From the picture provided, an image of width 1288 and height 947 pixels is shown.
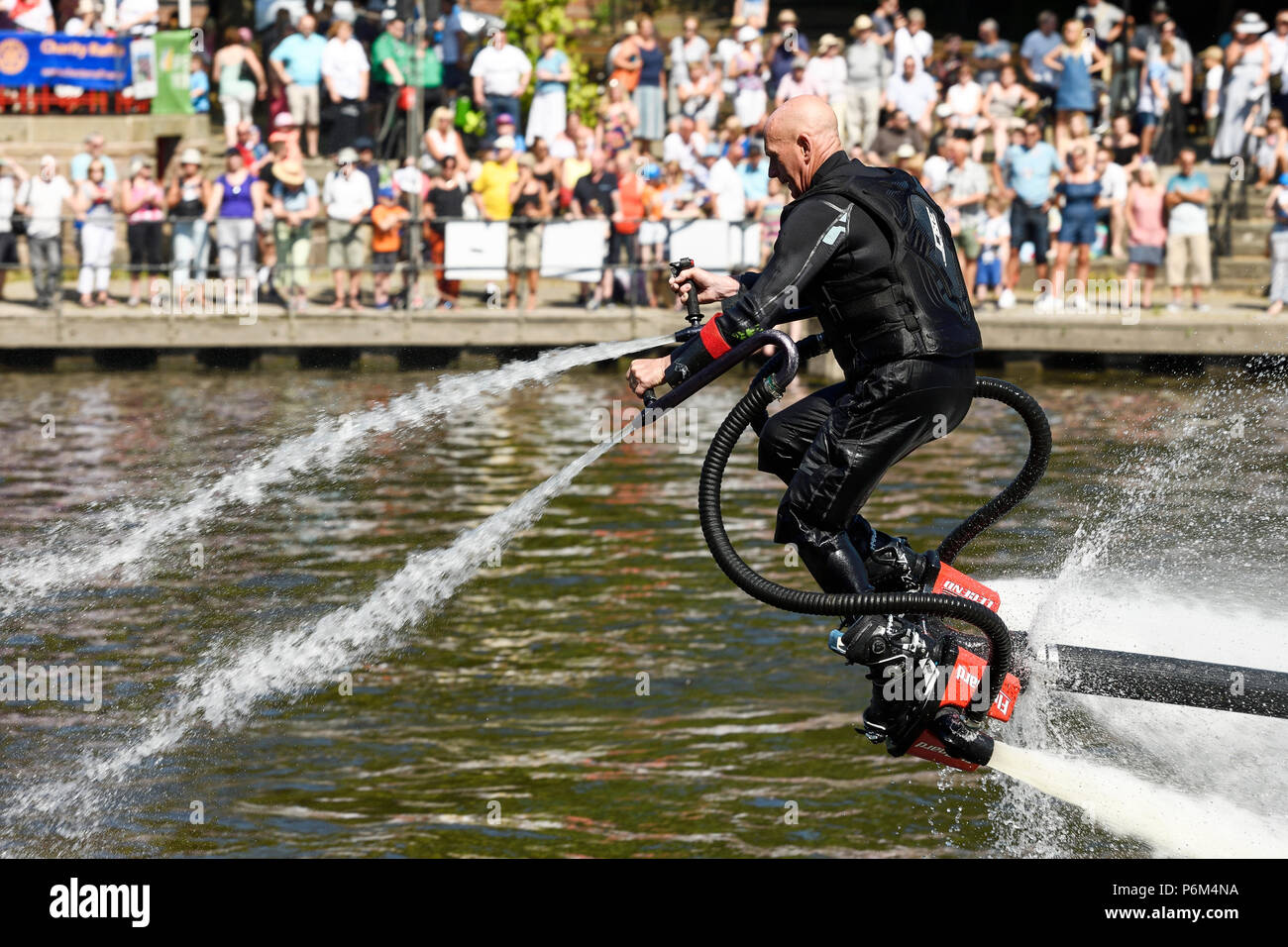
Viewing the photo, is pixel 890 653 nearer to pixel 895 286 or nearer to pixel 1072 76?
pixel 895 286

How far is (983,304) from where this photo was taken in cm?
2347

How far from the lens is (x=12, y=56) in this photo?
87.9 ft

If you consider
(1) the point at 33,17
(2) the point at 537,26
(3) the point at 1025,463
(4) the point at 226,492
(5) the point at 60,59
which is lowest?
(4) the point at 226,492

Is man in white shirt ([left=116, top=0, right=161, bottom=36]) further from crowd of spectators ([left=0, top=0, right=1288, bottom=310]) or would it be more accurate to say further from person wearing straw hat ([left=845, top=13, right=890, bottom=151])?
person wearing straw hat ([left=845, top=13, right=890, bottom=151])

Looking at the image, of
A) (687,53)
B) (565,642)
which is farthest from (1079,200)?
(565,642)

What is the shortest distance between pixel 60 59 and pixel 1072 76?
1500 cm

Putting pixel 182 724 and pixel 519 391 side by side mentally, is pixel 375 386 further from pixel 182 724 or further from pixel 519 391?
pixel 182 724

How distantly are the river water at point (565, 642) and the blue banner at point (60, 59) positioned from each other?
793 cm

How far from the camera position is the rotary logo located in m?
26.6

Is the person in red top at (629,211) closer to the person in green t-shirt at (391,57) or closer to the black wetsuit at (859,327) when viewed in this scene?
the person in green t-shirt at (391,57)

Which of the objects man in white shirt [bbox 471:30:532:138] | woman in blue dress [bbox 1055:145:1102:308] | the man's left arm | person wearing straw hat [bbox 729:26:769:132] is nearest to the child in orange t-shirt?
man in white shirt [bbox 471:30:532:138]

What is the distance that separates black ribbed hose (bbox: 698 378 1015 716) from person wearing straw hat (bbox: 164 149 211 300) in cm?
1690
